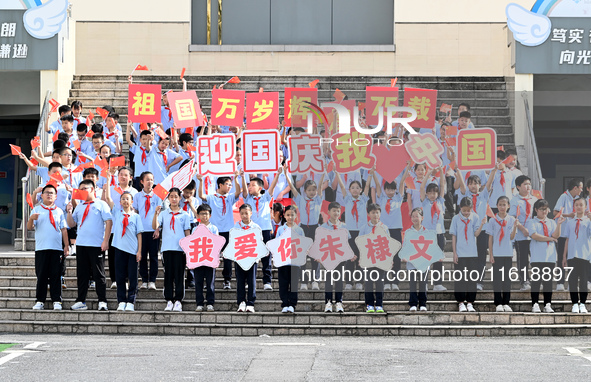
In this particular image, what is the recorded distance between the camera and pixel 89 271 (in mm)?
12930

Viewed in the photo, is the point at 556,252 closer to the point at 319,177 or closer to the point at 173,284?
the point at 319,177

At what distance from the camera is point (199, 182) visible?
13.8 m

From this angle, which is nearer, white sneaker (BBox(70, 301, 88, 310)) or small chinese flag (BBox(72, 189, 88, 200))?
white sneaker (BBox(70, 301, 88, 310))

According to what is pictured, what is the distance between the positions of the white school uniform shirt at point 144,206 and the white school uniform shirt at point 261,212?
1293mm

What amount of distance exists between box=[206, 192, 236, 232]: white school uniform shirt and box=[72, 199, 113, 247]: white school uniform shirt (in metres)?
1.47

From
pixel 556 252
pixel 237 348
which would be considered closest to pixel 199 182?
pixel 237 348

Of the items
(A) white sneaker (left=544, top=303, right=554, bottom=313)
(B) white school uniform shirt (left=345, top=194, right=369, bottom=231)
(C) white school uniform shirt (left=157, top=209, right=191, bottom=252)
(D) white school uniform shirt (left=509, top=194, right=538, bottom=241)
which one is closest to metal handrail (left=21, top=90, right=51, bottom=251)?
(C) white school uniform shirt (left=157, top=209, right=191, bottom=252)

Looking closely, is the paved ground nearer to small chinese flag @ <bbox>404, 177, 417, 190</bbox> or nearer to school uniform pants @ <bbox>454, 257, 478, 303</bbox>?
school uniform pants @ <bbox>454, 257, 478, 303</bbox>

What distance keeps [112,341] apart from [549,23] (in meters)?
11.6

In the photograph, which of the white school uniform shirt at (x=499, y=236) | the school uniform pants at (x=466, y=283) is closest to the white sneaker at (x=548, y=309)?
the white school uniform shirt at (x=499, y=236)

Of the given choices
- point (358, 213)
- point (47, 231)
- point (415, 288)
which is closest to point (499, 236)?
point (415, 288)

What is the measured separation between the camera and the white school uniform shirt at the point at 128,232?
12852 millimetres

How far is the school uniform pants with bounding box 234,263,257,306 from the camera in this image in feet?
41.6

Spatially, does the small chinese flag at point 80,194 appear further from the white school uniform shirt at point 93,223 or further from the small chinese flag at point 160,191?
the small chinese flag at point 160,191
